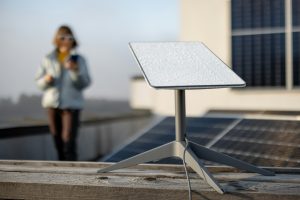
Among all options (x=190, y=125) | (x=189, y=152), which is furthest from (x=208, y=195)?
(x=190, y=125)

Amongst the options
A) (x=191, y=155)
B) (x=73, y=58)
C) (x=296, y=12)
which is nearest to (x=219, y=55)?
(x=296, y=12)

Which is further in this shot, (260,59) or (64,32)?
(260,59)

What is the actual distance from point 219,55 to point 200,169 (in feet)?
15.0

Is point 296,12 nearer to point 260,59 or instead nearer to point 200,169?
point 260,59

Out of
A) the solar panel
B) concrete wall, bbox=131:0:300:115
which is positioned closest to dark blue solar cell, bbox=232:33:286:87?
concrete wall, bbox=131:0:300:115

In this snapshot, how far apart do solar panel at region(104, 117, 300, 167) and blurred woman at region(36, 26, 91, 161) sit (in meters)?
0.76

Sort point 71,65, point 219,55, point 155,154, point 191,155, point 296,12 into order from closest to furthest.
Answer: point 191,155 → point 155,154 → point 71,65 → point 296,12 → point 219,55

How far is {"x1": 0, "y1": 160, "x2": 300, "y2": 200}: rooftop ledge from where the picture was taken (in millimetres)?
2303

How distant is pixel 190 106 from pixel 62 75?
2606 mm

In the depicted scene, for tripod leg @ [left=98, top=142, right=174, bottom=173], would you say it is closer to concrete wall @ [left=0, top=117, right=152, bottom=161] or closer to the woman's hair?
the woman's hair

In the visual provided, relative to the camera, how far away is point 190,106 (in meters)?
7.20

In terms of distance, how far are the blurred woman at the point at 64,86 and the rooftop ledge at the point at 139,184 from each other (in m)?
2.12

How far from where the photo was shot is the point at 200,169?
2439 mm

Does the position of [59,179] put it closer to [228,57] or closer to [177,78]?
[177,78]
